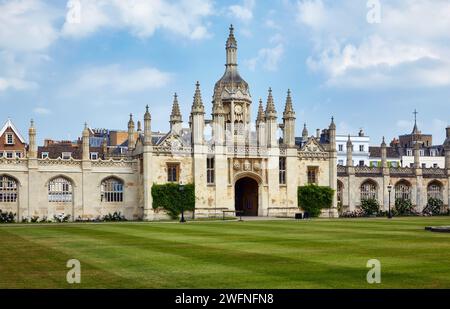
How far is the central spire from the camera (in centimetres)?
7581

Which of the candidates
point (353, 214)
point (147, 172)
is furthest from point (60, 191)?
point (353, 214)

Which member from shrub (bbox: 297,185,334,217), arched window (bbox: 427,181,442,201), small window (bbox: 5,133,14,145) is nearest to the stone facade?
shrub (bbox: 297,185,334,217)

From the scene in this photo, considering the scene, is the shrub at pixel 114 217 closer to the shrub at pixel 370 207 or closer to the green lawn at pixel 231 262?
the shrub at pixel 370 207

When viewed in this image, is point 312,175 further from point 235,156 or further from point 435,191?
point 435,191

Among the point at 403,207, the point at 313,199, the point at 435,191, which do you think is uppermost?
the point at 435,191

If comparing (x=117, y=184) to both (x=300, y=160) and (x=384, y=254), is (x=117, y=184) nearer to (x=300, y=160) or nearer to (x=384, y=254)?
(x=300, y=160)

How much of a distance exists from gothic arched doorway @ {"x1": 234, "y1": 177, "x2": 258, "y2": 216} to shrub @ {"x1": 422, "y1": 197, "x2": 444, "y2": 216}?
20420mm

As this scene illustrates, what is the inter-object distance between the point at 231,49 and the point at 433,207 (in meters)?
28.8

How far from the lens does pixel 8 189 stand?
63812 mm

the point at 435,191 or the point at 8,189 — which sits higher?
the point at 8,189

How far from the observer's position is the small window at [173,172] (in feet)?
222
